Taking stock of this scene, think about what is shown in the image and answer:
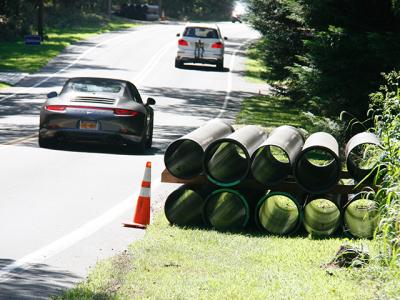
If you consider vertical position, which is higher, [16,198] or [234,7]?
[16,198]

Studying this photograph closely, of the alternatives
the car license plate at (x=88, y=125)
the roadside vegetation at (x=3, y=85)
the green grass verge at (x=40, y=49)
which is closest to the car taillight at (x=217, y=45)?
the green grass verge at (x=40, y=49)

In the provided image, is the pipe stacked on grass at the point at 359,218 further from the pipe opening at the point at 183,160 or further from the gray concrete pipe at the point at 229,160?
the pipe opening at the point at 183,160

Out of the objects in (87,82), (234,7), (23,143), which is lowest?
(234,7)

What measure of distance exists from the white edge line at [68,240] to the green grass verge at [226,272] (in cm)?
71

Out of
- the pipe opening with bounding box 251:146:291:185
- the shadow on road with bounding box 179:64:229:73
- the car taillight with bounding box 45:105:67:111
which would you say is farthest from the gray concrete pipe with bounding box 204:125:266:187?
the shadow on road with bounding box 179:64:229:73

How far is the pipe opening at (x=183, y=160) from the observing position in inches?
529

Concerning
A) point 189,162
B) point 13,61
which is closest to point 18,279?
point 189,162

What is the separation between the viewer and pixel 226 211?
514 inches

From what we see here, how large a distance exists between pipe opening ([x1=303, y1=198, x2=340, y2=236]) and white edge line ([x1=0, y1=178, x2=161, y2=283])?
2378 mm

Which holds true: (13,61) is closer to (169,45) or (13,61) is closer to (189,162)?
(169,45)

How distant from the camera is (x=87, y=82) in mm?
22203

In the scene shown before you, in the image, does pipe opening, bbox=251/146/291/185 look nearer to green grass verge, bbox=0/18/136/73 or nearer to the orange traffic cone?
the orange traffic cone

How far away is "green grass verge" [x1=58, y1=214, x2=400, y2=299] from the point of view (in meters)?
9.01

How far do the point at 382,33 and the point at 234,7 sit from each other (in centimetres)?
12357
